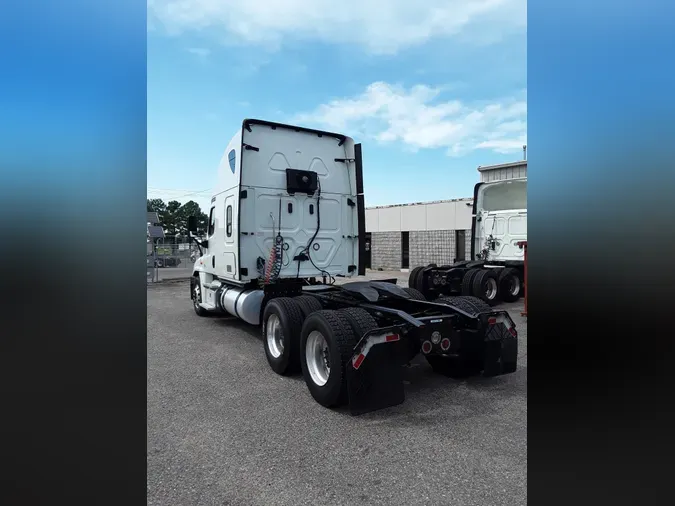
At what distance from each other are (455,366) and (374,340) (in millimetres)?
1692

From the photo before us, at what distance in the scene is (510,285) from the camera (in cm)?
1155

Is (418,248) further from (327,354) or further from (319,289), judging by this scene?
(327,354)

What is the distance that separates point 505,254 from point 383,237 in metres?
13.5

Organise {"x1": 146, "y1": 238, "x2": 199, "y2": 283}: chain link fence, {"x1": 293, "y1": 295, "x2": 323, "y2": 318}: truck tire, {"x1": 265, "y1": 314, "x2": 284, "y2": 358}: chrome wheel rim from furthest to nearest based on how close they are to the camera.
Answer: {"x1": 146, "y1": 238, "x2": 199, "y2": 283}: chain link fence < {"x1": 265, "y1": 314, "x2": 284, "y2": 358}: chrome wheel rim < {"x1": 293, "y1": 295, "x2": 323, "y2": 318}: truck tire

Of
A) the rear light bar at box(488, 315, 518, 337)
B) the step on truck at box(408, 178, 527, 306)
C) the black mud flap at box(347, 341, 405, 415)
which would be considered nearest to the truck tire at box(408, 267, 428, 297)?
the step on truck at box(408, 178, 527, 306)

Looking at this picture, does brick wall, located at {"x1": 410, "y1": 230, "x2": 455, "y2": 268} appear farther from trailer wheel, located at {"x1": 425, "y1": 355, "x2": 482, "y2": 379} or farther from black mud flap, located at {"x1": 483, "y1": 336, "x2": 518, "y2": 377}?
black mud flap, located at {"x1": 483, "y1": 336, "x2": 518, "y2": 377}

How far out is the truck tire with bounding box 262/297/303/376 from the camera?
526cm

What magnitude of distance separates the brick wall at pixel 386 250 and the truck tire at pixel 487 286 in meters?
13.2

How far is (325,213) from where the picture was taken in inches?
295

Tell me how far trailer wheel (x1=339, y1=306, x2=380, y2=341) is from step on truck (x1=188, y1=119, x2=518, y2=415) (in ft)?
0.04

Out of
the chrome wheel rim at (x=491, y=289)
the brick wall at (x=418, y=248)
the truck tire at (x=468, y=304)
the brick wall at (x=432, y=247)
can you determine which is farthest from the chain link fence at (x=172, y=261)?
the truck tire at (x=468, y=304)

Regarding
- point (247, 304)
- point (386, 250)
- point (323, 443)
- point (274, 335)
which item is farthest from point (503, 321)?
point (386, 250)
